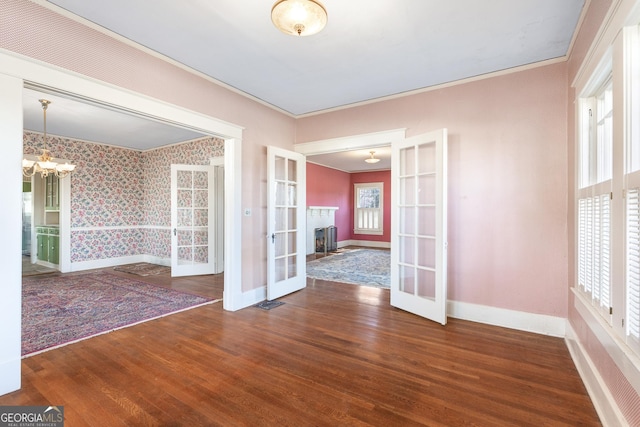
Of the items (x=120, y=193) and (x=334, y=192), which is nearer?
(x=120, y=193)

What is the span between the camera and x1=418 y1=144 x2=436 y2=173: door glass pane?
334cm

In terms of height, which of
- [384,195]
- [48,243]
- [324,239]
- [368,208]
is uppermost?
[384,195]

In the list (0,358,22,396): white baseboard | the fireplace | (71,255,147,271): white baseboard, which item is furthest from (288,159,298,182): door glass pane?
(71,255,147,271): white baseboard

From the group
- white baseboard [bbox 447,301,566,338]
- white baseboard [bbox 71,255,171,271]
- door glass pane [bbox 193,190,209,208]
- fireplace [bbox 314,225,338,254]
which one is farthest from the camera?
fireplace [bbox 314,225,338,254]

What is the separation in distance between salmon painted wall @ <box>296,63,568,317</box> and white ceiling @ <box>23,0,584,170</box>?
299 millimetres

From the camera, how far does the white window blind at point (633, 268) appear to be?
4.35 ft

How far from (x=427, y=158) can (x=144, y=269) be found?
584cm

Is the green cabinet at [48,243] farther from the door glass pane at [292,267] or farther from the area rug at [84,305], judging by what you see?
the door glass pane at [292,267]

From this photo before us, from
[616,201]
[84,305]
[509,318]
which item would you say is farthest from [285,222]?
[616,201]

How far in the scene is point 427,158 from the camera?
11.1 ft

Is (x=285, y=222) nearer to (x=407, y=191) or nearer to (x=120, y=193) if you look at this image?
(x=407, y=191)

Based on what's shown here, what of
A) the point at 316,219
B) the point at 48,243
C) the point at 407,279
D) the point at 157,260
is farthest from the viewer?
the point at 316,219

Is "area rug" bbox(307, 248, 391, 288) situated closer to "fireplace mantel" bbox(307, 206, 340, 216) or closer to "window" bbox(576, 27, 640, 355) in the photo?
"fireplace mantel" bbox(307, 206, 340, 216)

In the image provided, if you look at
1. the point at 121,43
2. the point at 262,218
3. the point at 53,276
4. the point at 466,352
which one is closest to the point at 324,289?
the point at 262,218
